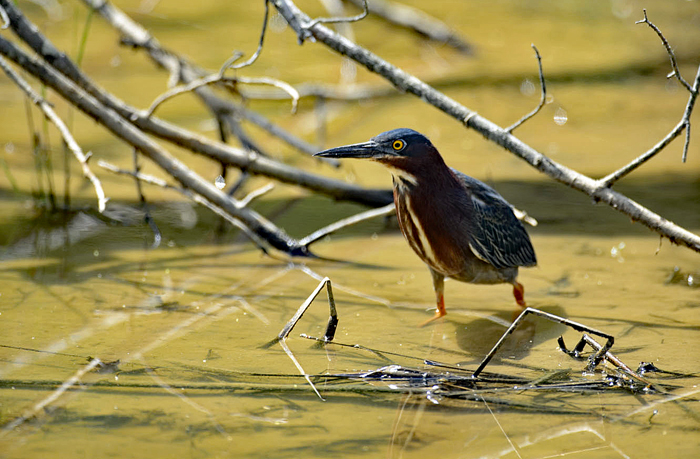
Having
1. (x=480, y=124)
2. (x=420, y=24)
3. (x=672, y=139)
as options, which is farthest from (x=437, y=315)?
(x=420, y=24)

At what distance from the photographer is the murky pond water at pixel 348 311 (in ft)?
8.96

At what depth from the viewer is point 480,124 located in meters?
4.26

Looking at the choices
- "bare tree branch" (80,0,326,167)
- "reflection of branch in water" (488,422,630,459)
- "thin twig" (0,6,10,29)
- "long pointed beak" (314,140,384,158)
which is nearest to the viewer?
"reflection of branch in water" (488,422,630,459)

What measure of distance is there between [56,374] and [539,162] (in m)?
2.55

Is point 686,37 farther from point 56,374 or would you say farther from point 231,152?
point 56,374

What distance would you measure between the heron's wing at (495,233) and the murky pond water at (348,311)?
290mm

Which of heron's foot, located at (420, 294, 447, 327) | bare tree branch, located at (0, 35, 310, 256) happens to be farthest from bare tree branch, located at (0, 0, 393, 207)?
heron's foot, located at (420, 294, 447, 327)

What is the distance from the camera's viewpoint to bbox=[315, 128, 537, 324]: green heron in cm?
392

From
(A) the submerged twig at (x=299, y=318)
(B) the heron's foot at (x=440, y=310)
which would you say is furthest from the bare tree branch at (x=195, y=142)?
(A) the submerged twig at (x=299, y=318)

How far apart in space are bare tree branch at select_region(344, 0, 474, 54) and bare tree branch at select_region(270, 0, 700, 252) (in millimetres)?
4808

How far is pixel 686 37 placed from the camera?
31.7 feet

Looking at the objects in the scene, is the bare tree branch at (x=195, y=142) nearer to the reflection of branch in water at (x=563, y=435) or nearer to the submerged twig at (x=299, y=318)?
the submerged twig at (x=299, y=318)

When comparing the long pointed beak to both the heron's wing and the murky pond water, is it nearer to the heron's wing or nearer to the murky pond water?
the heron's wing

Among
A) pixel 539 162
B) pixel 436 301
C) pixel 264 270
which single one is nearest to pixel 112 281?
pixel 264 270
